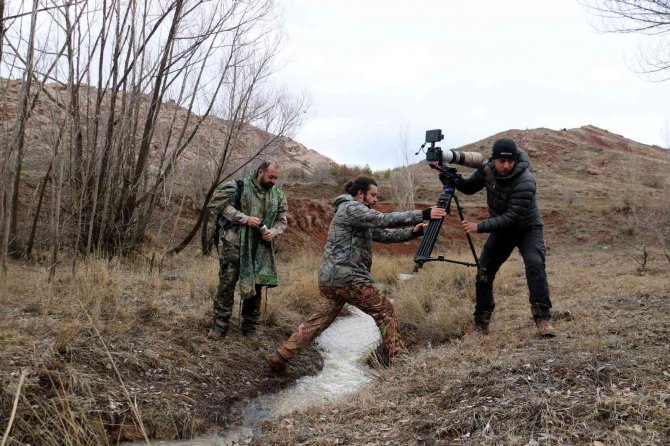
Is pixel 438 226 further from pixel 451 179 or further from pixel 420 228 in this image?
pixel 451 179

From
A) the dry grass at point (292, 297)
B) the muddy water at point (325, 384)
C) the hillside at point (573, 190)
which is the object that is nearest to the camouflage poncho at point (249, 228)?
the muddy water at point (325, 384)

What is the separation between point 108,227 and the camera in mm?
8367

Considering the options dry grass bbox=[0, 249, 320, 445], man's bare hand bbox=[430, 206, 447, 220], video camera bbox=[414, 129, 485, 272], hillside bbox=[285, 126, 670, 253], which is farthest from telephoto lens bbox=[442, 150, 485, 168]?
hillside bbox=[285, 126, 670, 253]

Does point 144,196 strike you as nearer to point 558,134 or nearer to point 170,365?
point 170,365

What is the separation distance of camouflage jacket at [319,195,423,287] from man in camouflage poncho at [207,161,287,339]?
79 cm

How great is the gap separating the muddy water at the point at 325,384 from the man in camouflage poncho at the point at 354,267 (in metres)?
0.38

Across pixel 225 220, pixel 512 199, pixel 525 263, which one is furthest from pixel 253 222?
pixel 525 263

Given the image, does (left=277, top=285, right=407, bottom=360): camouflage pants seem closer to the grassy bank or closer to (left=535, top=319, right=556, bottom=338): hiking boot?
the grassy bank

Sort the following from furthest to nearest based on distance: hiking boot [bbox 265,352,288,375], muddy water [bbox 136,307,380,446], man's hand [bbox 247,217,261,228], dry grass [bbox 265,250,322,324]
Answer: dry grass [bbox 265,250,322,324], man's hand [bbox 247,217,261,228], hiking boot [bbox 265,352,288,375], muddy water [bbox 136,307,380,446]

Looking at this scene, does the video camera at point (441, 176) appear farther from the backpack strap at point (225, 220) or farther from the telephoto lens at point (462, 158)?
the backpack strap at point (225, 220)

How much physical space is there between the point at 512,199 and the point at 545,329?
3.68 feet

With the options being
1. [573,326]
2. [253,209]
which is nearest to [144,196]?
[253,209]

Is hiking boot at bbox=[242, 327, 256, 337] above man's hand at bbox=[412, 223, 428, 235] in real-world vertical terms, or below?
below

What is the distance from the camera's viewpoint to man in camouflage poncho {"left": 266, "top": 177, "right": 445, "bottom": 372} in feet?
15.3
